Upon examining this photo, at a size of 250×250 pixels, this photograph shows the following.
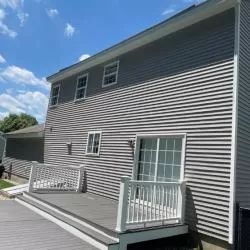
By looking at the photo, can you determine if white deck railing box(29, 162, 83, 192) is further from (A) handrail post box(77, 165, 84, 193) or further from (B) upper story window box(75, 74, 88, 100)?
(B) upper story window box(75, 74, 88, 100)

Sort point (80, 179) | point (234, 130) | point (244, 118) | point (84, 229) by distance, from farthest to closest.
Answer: point (80, 179), point (244, 118), point (234, 130), point (84, 229)

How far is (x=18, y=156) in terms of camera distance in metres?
19.3

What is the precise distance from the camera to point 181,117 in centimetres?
790

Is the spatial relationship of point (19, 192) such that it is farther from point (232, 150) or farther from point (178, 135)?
point (232, 150)

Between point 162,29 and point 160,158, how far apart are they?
12.3 feet

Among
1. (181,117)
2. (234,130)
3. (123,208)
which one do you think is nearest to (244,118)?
(234,130)

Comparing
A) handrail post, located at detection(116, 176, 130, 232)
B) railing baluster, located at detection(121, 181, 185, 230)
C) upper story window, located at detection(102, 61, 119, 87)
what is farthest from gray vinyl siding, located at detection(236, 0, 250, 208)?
upper story window, located at detection(102, 61, 119, 87)

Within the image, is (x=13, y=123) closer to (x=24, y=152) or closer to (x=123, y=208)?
(x=24, y=152)

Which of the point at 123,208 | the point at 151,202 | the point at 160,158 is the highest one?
the point at 160,158

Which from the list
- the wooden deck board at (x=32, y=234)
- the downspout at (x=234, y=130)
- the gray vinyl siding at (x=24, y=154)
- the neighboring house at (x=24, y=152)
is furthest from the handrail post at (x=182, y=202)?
the neighboring house at (x=24, y=152)

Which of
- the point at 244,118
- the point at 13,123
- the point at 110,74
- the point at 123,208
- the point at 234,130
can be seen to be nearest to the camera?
the point at 123,208

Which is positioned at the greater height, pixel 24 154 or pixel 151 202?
pixel 24 154

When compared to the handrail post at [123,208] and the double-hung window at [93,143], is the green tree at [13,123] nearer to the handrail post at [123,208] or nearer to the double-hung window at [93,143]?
the double-hung window at [93,143]

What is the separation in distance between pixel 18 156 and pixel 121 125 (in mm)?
11654
